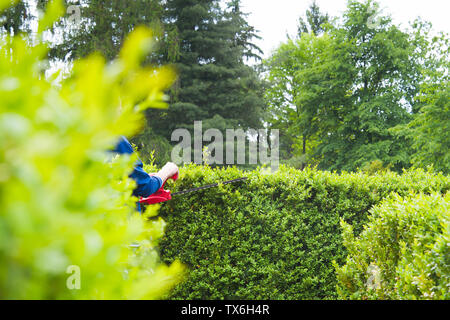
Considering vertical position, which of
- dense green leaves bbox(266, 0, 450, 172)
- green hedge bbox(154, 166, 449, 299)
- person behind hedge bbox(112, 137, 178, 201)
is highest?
dense green leaves bbox(266, 0, 450, 172)

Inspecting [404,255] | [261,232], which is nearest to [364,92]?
[261,232]

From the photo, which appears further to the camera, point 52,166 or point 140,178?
point 140,178

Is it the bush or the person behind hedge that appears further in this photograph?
the person behind hedge

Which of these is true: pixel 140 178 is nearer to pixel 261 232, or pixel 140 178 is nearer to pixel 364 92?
pixel 261 232

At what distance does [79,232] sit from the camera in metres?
0.51

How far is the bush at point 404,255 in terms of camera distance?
6.73ft

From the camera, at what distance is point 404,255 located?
251 cm

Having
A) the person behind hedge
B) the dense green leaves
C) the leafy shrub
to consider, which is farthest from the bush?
the dense green leaves

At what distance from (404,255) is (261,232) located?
2513mm

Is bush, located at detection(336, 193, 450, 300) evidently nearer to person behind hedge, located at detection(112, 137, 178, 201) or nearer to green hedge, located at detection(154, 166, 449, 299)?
green hedge, located at detection(154, 166, 449, 299)

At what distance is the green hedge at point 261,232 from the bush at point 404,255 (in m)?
1.42

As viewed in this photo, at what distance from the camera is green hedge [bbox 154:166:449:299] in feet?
15.4

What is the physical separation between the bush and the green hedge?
4.66ft

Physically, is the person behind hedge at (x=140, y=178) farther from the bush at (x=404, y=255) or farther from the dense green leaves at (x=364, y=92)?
the dense green leaves at (x=364, y=92)
